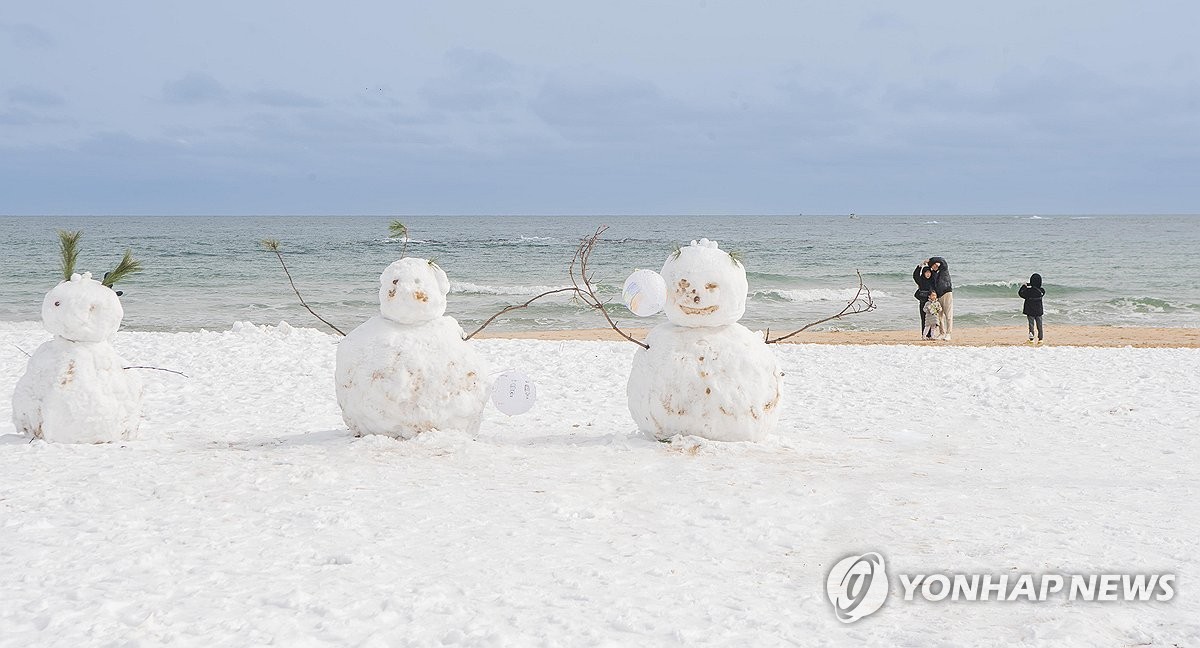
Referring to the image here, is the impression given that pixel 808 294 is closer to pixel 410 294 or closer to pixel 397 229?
pixel 397 229

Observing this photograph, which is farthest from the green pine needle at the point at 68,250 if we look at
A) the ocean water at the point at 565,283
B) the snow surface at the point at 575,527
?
the ocean water at the point at 565,283

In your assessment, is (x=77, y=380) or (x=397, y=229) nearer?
(x=77, y=380)

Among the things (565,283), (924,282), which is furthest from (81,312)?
(565,283)

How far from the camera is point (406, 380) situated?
603 cm

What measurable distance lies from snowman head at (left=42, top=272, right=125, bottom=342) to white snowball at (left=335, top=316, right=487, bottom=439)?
1.54 metres

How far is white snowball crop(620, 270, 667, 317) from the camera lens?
5.97 metres

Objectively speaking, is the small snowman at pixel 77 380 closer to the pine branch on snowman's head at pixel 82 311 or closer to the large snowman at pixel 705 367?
the pine branch on snowman's head at pixel 82 311

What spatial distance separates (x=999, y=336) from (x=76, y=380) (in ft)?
52.1

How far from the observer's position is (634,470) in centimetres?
561

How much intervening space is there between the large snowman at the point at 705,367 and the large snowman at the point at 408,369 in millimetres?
1201

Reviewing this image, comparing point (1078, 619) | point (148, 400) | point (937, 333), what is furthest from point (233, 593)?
point (937, 333)

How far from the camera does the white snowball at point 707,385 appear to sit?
6156mm

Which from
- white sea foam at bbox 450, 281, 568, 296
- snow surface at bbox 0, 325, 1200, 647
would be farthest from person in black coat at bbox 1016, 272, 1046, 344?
white sea foam at bbox 450, 281, 568, 296

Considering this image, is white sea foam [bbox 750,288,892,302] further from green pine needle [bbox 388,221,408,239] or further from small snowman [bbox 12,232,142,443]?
small snowman [bbox 12,232,142,443]
